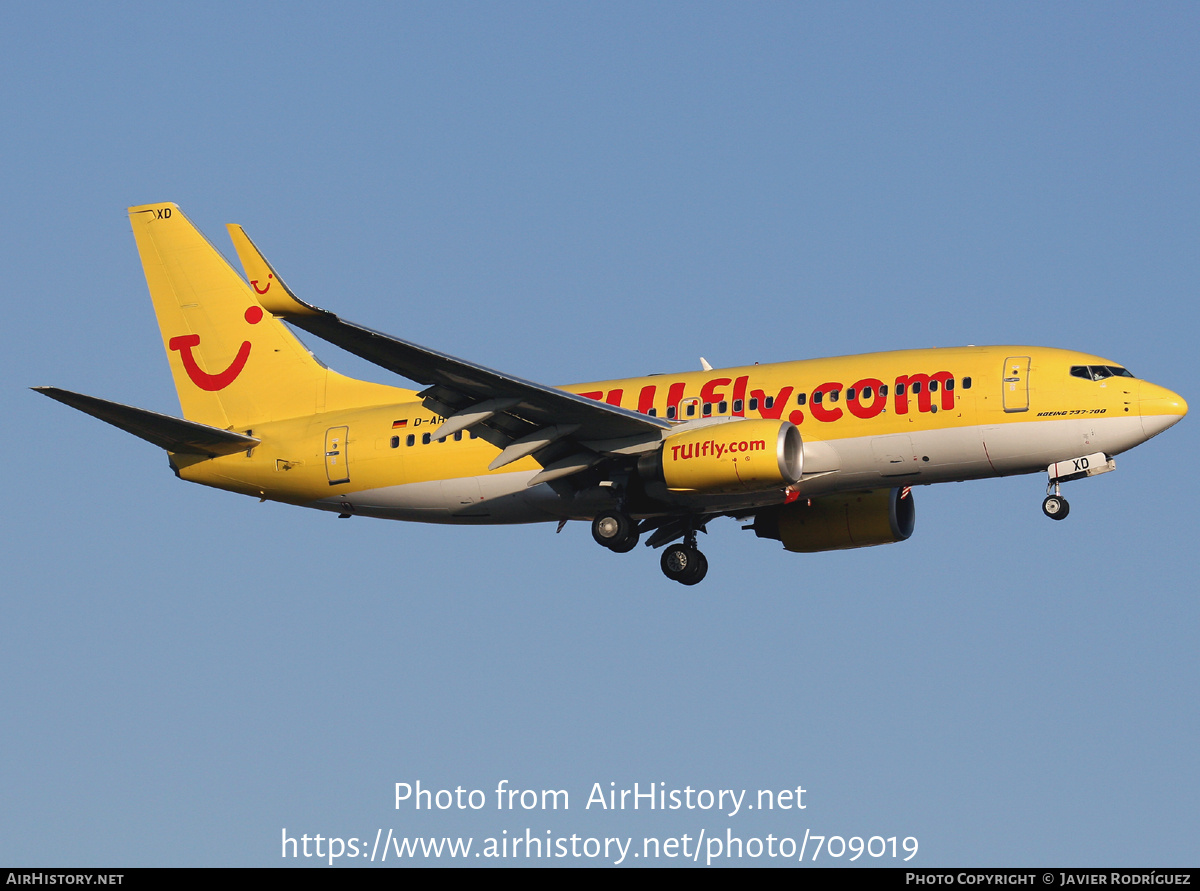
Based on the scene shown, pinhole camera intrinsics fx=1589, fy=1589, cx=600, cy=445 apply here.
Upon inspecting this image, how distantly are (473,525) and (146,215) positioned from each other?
1409 centimetres

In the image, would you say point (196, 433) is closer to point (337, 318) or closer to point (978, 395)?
point (337, 318)

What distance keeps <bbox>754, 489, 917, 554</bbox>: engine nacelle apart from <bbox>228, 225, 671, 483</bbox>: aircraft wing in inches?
234

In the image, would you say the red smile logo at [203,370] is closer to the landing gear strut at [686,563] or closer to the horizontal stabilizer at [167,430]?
the horizontal stabilizer at [167,430]

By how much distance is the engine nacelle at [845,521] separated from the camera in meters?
40.2

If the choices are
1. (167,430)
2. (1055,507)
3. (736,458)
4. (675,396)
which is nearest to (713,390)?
(675,396)

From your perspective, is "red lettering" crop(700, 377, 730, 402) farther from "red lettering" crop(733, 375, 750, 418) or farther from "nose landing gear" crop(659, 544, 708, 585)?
"nose landing gear" crop(659, 544, 708, 585)

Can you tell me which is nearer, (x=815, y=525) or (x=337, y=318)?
(x=337, y=318)

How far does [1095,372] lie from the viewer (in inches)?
1395

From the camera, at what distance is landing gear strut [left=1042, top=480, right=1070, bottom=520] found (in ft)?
116

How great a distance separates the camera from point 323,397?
4259 centimetres

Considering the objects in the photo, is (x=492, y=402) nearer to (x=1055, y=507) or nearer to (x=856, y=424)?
(x=856, y=424)

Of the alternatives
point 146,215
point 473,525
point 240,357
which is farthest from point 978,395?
point 146,215

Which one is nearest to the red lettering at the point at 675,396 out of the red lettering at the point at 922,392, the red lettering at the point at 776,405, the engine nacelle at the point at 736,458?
the red lettering at the point at 776,405

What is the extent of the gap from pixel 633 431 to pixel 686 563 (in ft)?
17.1
